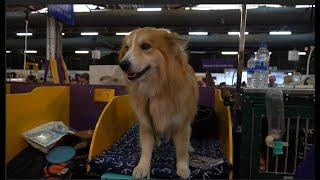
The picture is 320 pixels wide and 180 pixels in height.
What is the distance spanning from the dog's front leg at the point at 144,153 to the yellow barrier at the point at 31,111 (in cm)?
71

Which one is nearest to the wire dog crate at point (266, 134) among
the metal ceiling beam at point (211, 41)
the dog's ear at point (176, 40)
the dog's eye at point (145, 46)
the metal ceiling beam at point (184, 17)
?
the dog's ear at point (176, 40)

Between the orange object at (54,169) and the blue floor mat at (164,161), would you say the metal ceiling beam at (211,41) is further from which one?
the orange object at (54,169)

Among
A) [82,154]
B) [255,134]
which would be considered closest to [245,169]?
[255,134]

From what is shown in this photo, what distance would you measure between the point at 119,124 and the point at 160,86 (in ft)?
2.65

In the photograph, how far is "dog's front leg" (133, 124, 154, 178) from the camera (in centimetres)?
152

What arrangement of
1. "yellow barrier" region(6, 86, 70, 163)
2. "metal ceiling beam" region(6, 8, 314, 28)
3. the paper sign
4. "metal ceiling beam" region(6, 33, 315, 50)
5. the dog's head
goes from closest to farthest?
the dog's head
"yellow barrier" region(6, 86, 70, 163)
the paper sign
"metal ceiling beam" region(6, 8, 314, 28)
"metal ceiling beam" region(6, 33, 315, 50)

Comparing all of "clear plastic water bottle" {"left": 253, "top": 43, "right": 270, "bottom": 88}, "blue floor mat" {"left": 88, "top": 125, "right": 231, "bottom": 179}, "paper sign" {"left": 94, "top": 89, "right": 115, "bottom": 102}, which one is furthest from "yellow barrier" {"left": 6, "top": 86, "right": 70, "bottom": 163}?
"clear plastic water bottle" {"left": 253, "top": 43, "right": 270, "bottom": 88}

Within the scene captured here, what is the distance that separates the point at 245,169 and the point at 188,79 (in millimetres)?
526

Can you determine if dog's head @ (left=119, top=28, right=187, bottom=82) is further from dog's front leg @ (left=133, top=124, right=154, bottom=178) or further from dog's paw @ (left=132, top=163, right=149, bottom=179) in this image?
dog's paw @ (left=132, top=163, right=149, bottom=179)

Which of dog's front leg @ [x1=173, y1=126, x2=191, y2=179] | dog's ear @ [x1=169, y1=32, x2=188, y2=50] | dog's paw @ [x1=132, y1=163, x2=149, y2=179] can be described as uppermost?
dog's ear @ [x1=169, y1=32, x2=188, y2=50]

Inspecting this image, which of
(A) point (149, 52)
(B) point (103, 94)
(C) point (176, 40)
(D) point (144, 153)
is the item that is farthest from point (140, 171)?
(B) point (103, 94)

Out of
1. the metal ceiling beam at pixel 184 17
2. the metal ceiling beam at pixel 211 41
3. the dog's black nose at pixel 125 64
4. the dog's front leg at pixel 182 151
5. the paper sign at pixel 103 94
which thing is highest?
the metal ceiling beam at pixel 184 17

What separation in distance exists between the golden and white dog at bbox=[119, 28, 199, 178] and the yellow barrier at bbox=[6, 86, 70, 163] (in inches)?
27.6

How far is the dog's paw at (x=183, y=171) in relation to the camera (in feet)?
4.93
